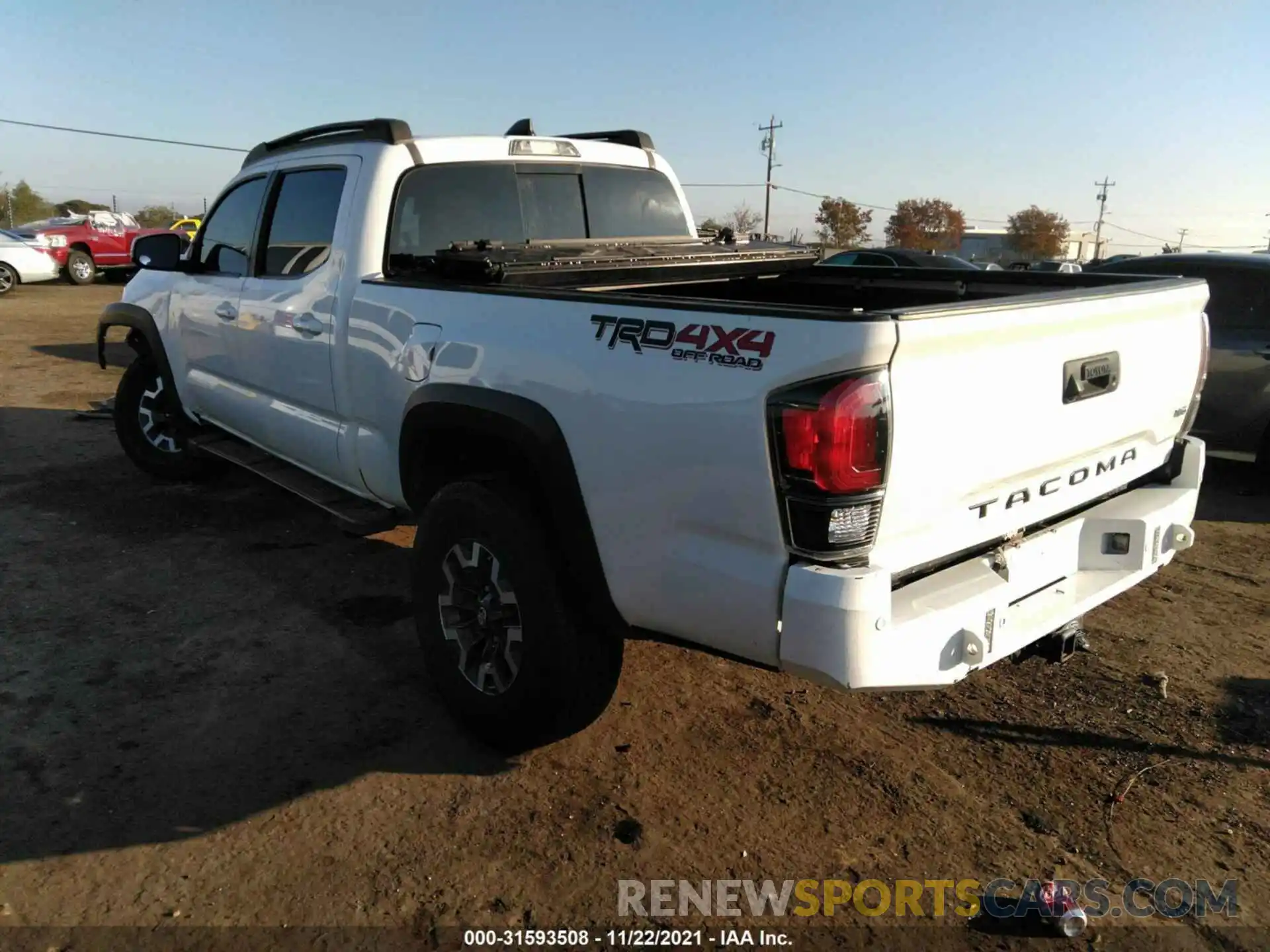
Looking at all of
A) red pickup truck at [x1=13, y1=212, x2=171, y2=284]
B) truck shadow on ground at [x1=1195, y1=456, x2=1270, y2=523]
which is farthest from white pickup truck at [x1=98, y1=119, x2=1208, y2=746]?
red pickup truck at [x1=13, y1=212, x2=171, y2=284]

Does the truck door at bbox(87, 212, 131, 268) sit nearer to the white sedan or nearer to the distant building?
the white sedan

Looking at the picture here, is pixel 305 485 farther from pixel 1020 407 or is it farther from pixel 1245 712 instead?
pixel 1245 712

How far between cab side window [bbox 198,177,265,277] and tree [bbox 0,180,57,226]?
66496 millimetres

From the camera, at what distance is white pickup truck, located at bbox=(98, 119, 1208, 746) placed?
219cm

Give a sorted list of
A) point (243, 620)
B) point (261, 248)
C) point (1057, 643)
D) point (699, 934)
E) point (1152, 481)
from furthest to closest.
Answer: point (261, 248) → point (243, 620) → point (1152, 481) → point (1057, 643) → point (699, 934)

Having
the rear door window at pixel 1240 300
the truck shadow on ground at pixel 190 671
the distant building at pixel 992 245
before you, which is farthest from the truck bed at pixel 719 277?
the distant building at pixel 992 245

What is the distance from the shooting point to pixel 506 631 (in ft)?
9.94

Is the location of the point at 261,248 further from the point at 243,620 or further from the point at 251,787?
the point at 251,787

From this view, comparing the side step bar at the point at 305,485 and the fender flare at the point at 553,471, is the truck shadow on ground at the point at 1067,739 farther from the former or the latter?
the side step bar at the point at 305,485

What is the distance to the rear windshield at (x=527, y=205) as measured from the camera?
13.1 feet

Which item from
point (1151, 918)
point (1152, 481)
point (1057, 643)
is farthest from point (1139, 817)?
point (1152, 481)

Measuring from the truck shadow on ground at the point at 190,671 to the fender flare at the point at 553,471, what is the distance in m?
0.85

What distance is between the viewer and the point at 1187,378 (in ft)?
10.4

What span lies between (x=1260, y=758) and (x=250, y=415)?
4674mm
